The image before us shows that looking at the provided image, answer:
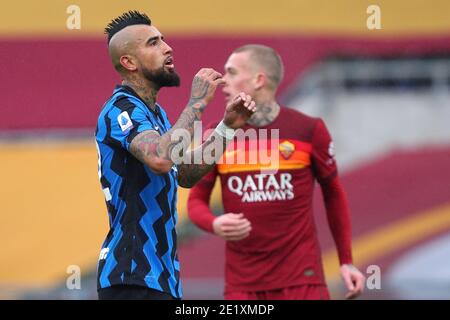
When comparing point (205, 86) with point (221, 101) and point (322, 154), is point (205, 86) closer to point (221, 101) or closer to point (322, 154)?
point (322, 154)

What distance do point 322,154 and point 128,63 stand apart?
1917mm

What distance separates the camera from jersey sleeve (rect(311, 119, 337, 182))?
20.7 ft

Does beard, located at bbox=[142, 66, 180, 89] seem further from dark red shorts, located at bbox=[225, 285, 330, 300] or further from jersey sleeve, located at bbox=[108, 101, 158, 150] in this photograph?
dark red shorts, located at bbox=[225, 285, 330, 300]

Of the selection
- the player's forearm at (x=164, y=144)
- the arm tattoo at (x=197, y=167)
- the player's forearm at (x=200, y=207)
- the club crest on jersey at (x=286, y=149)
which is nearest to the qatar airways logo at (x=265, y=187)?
the club crest on jersey at (x=286, y=149)

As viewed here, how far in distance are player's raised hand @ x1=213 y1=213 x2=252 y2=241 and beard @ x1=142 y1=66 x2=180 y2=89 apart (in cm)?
134

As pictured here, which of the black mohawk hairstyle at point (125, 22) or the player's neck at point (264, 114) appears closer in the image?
the black mohawk hairstyle at point (125, 22)

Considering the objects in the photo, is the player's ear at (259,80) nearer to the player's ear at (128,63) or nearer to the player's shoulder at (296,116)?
the player's shoulder at (296,116)

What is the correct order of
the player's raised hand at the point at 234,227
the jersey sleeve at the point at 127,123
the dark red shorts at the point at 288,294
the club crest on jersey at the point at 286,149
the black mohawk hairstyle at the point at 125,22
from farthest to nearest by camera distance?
1. the club crest on jersey at the point at 286,149
2. the dark red shorts at the point at 288,294
3. the player's raised hand at the point at 234,227
4. the black mohawk hairstyle at the point at 125,22
5. the jersey sleeve at the point at 127,123

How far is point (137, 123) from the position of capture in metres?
4.53

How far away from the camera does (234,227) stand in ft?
19.2

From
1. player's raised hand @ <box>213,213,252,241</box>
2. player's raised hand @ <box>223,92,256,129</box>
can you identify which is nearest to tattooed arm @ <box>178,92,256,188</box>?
player's raised hand @ <box>223,92,256,129</box>

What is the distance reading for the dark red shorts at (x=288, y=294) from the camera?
6184mm

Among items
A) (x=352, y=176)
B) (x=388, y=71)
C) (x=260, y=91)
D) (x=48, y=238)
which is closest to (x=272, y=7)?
(x=388, y=71)

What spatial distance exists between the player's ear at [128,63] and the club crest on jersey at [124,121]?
301 millimetres
